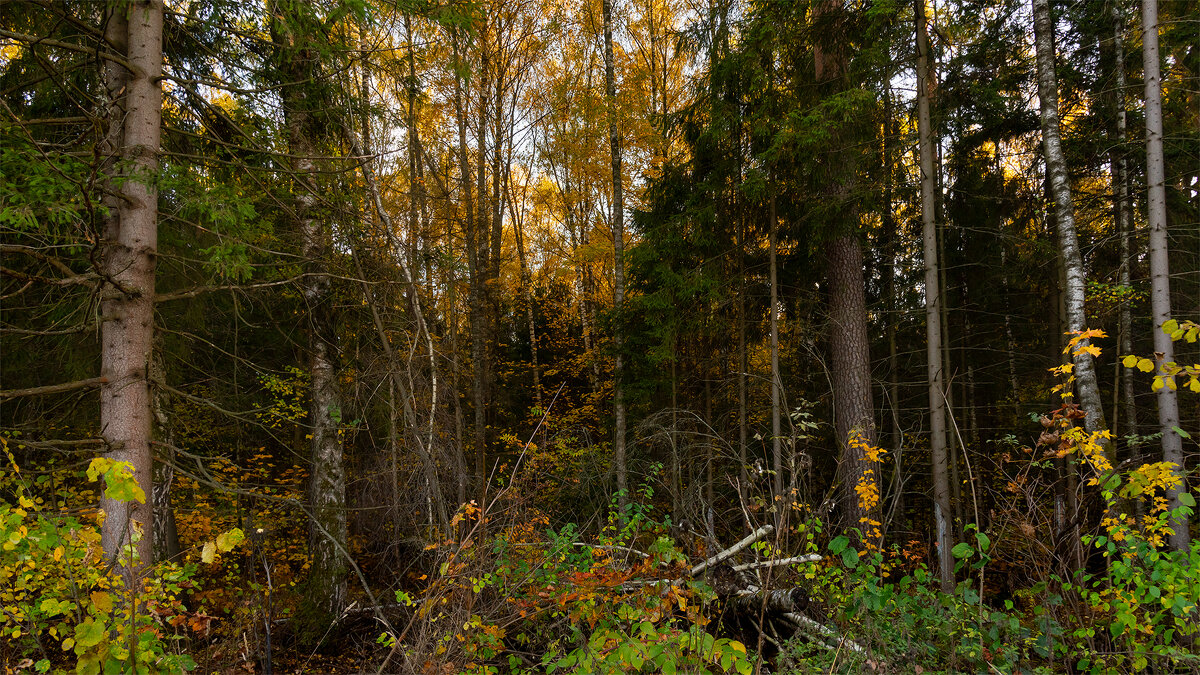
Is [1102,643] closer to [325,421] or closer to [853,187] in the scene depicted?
[853,187]

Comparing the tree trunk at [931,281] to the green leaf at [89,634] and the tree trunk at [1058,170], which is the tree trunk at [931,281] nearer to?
the tree trunk at [1058,170]

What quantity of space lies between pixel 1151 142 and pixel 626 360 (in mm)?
7897

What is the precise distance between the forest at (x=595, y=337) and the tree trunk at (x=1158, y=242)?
0.06 metres

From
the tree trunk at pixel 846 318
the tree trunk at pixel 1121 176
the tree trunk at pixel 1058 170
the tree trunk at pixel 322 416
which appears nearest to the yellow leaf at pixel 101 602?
the tree trunk at pixel 322 416

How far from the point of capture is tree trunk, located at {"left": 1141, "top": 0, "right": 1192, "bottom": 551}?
6.00 m

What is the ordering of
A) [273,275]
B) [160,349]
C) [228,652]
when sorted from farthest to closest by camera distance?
1. [273,275]
2. [160,349]
3. [228,652]

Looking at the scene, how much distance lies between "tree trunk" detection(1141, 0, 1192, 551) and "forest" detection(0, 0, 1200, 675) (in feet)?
0.20

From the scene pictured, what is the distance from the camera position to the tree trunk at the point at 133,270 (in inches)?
148

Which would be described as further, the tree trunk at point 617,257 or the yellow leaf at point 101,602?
the tree trunk at point 617,257

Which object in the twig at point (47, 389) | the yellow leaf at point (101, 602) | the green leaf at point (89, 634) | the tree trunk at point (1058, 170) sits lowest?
the green leaf at point (89, 634)

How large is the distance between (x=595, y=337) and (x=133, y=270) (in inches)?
497

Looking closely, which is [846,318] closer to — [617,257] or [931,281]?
[931,281]

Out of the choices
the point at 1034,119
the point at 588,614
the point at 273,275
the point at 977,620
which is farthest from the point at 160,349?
the point at 1034,119

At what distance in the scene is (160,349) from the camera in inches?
194
